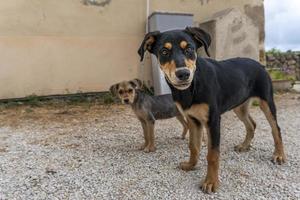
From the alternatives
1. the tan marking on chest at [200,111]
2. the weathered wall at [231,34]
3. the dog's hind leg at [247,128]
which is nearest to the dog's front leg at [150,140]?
the dog's hind leg at [247,128]

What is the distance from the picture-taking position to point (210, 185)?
3773 mm

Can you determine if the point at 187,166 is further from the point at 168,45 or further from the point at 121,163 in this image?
the point at 168,45

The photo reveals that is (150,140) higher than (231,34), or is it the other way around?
(231,34)

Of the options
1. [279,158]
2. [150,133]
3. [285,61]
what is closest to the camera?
[279,158]

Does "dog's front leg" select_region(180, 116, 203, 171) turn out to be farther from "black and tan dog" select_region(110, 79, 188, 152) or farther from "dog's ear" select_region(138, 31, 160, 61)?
"dog's ear" select_region(138, 31, 160, 61)

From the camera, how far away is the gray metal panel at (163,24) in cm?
873

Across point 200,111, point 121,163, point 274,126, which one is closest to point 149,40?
point 200,111

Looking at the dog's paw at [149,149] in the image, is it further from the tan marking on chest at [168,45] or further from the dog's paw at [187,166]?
the tan marking on chest at [168,45]

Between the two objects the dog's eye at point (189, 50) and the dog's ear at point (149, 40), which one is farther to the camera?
the dog's ear at point (149, 40)

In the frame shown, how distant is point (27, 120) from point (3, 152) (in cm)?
217

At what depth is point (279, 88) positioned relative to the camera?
34.6 feet

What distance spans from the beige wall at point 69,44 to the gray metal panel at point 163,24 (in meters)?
0.51

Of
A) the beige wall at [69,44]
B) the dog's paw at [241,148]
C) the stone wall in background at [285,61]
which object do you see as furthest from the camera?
the stone wall in background at [285,61]

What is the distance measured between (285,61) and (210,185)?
11740 mm
